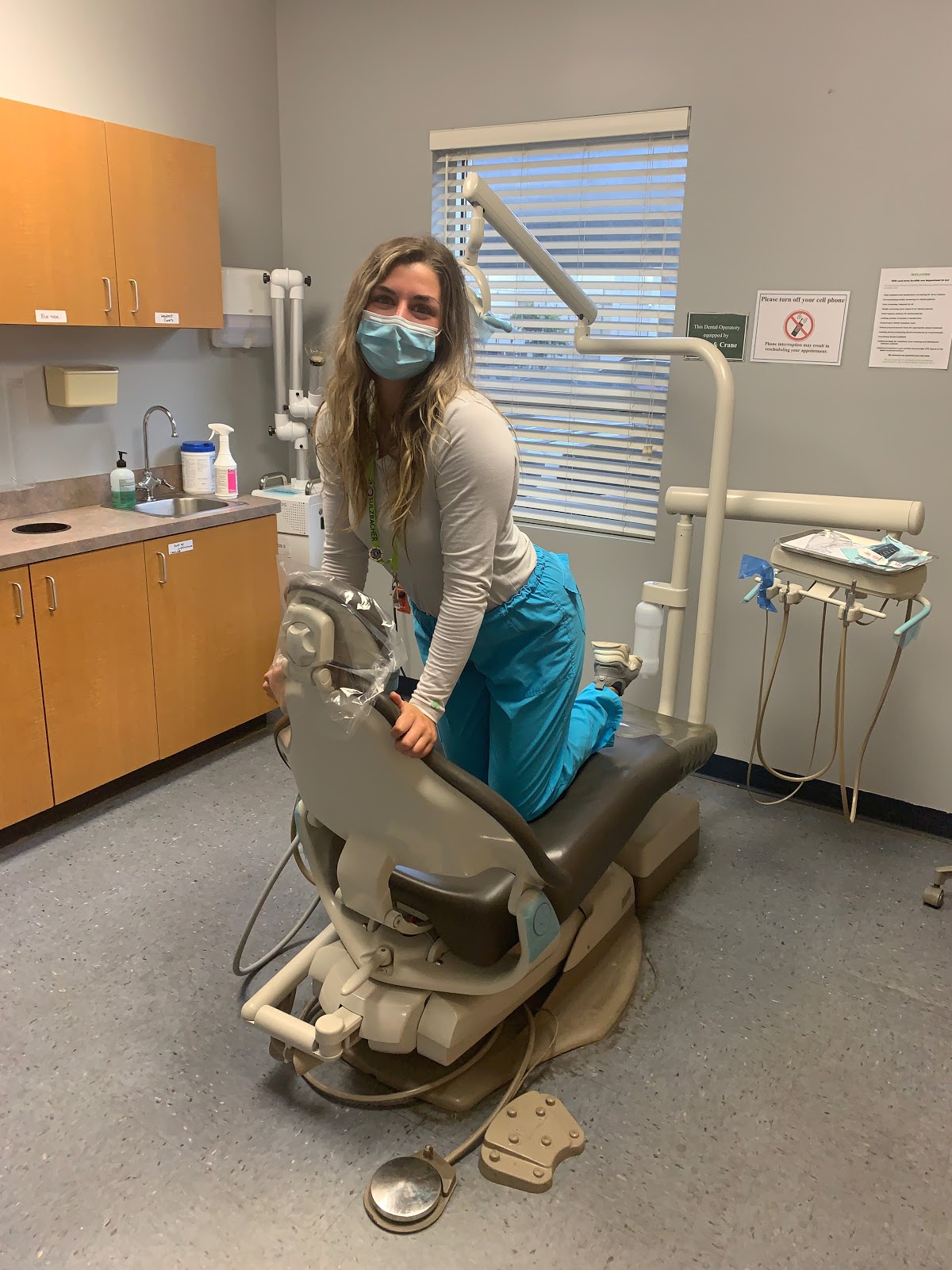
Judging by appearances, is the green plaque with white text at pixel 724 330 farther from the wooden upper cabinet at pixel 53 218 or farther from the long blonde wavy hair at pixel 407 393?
the wooden upper cabinet at pixel 53 218

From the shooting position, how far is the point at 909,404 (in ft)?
8.11

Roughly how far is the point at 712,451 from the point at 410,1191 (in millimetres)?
1858

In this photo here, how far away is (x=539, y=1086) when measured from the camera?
68.2 inches

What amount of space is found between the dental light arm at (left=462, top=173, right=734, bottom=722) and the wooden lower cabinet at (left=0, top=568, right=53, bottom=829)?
1.51 meters

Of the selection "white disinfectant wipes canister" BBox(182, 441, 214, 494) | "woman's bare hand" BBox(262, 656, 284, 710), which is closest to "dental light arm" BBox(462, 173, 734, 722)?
"woman's bare hand" BBox(262, 656, 284, 710)

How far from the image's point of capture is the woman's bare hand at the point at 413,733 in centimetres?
134

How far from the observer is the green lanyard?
156 cm

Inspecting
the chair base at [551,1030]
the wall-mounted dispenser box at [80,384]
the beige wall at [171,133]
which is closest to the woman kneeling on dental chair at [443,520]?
the chair base at [551,1030]

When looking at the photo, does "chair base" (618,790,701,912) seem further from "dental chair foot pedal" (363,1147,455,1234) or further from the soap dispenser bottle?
the soap dispenser bottle

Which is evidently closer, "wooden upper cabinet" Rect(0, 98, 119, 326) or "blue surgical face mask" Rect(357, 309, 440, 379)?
"blue surgical face mask" Rect(357, 309, 440, 379)

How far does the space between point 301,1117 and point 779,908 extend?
129 cm

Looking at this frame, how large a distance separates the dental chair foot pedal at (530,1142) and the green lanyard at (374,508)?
1000 mm

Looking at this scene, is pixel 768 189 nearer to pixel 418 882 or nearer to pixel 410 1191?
pixel 418 882

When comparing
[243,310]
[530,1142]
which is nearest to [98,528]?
[243,310]
